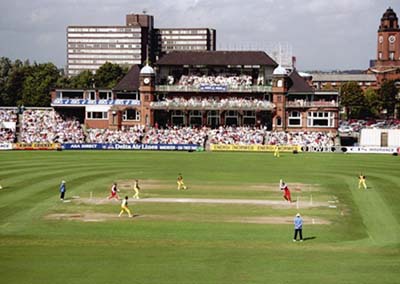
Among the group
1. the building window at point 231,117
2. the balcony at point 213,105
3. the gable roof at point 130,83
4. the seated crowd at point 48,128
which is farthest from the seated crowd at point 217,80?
the seated crowd at point 48,128

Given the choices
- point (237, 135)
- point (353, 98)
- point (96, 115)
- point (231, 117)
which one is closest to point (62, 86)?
point (96, 115)

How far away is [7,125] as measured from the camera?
81500 mm

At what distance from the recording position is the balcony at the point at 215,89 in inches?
3231

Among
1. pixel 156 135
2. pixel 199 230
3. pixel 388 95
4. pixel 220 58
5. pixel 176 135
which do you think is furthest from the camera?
pixel 388 95

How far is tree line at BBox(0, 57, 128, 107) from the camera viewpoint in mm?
103938

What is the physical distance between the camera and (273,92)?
8231cm

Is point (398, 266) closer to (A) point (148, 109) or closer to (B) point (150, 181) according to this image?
(B) point (150, 181)

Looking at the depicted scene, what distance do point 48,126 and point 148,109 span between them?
39.4ft

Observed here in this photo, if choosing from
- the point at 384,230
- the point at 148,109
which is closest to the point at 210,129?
the point at 148,109

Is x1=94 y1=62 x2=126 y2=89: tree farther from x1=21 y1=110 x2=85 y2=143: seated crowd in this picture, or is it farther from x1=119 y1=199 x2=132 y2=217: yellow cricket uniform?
x1=119 y1=199 x2=132 y2=217: yellow cricket uniform

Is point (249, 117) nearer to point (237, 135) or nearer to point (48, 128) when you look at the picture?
point (237, 135)

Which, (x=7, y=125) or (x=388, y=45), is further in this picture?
(x=388, y=45)

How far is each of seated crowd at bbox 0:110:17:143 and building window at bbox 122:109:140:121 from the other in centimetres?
1304

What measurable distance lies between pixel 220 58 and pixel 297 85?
9.94 m
